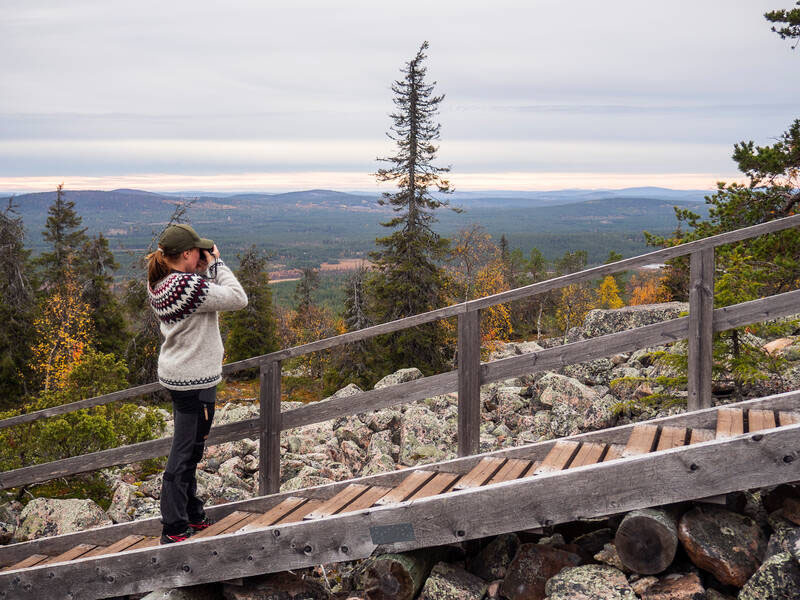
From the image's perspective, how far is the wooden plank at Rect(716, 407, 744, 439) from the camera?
401 centimetres

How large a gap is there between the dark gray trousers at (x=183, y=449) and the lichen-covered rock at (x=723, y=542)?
3166 mm

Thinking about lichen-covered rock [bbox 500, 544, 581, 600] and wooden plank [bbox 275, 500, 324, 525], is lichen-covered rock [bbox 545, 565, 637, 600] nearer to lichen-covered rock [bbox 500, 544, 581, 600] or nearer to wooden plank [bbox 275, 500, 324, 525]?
lichen-covered rock [bbox 500, 544, 581, 600]

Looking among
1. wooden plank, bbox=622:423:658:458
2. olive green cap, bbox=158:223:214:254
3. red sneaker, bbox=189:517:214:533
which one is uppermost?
olive green cap, bbox=158:223:214:254

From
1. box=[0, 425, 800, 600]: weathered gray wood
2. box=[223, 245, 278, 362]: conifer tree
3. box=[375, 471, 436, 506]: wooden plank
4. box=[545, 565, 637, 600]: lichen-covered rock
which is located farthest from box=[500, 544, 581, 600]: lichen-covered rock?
box=[223, 245, 278, 362]: conifer tree

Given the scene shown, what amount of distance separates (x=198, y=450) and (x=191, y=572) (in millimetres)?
822

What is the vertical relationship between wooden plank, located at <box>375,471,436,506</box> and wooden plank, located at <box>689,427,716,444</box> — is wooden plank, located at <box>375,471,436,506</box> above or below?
below

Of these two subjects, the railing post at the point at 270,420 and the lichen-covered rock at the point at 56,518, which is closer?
the railing post at the point at 270,420

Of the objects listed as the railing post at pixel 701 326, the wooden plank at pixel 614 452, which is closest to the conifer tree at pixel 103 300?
the wooden plank at pixel 614 452

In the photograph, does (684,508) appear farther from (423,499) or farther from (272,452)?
(272,452)

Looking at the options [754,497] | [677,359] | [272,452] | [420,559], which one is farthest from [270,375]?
[677,359]

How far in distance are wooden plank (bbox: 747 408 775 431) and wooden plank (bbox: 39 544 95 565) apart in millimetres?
5121

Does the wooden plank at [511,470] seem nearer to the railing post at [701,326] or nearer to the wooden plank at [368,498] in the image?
the wooden plank at [368,498]

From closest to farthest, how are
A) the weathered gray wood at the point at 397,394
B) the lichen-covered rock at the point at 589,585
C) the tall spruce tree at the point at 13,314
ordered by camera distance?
the lichen-covered rock at the point at 589,585
the weathered gray wood at the point at 397,394
the tall spruce tree at the point at 13,314

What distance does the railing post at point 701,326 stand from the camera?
468 cm
